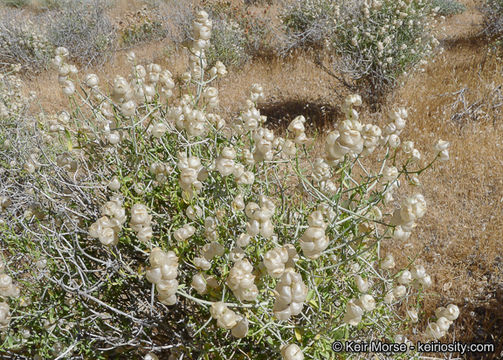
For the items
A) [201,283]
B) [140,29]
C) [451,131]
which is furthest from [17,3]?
[201,283]

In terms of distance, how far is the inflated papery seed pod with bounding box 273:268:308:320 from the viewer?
0.87 m

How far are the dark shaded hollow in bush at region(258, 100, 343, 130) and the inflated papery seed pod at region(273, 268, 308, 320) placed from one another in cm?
358

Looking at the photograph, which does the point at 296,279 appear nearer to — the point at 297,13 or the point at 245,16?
the point at 297,13

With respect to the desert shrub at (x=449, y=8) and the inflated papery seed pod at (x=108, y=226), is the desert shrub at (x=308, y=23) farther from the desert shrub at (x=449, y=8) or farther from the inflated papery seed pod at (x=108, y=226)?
the inflated papery seed pod at (x=108, y=226)

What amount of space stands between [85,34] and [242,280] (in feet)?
27.0

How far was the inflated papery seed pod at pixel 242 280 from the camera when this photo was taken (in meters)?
0.89

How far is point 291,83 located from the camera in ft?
18.4

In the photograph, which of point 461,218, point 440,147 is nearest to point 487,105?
point 461,218

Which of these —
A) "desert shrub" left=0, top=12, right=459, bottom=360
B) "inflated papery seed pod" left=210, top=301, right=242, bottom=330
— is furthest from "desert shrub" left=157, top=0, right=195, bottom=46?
"inflated papery seed pod" left=210, top=301, right=242, bottom=330

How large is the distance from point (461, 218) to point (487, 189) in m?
0.40

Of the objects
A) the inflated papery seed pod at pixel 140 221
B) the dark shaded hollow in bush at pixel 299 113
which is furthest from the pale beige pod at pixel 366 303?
the dark shaded hollow in bush at pixel 299 113

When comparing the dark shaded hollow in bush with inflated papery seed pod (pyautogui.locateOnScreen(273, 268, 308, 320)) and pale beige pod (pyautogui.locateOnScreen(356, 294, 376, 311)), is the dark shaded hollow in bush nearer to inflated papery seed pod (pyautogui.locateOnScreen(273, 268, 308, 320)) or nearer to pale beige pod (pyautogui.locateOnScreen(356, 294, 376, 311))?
pale beige pod (pyautogui.locateOnScreen(356, 294, 376, 311))

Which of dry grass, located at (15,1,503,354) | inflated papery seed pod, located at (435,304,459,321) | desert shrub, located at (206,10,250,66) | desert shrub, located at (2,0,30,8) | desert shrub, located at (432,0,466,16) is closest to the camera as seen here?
inflated papery seed pod, located at (435,304,459,321)

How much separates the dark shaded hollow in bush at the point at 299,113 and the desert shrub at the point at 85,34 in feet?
13.3
